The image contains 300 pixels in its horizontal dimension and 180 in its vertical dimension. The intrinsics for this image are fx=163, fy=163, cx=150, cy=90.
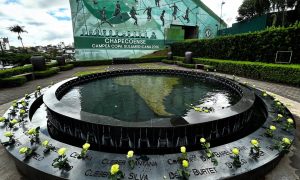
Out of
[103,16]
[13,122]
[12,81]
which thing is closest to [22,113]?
[13,122]

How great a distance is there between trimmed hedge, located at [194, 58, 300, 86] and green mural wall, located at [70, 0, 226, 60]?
70.7 ft

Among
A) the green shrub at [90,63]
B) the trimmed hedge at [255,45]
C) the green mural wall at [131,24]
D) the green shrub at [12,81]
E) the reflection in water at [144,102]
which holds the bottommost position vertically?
the reflection in water at [144,102]

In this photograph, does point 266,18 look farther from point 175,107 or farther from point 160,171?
point 160,171

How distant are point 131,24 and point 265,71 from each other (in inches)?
1112

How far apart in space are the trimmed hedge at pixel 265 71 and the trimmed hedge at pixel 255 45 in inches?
83.0

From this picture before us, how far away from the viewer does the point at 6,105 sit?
8.95 metres

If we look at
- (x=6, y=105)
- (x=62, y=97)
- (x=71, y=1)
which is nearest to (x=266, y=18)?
(x=71, y=1)

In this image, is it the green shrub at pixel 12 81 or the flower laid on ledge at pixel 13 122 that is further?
the green shrub at pixel 12 81

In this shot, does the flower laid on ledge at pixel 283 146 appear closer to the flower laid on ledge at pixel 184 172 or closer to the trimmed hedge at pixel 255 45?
the flower laid on ledge at pixel 184 172

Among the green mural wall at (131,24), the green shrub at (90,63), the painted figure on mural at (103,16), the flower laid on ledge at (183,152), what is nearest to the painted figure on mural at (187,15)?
the green mural wall at (131,24)

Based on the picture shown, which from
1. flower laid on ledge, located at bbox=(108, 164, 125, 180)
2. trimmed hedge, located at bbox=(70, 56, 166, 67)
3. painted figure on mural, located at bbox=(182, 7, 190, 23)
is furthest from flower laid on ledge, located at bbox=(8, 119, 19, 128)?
painted figure on mural, located at bbox=(182, 7, 190, 23)

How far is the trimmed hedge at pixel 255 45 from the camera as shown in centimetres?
1373

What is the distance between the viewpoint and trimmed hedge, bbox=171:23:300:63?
13.7m

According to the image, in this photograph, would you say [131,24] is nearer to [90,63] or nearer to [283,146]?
[90,63]
